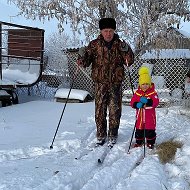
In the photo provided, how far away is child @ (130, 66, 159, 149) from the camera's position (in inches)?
231

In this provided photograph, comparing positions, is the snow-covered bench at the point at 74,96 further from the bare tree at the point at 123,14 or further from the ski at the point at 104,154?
the ski at the point at 104,154

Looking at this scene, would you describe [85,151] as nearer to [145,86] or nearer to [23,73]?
[145,86]

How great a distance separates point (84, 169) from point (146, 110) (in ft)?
5.63

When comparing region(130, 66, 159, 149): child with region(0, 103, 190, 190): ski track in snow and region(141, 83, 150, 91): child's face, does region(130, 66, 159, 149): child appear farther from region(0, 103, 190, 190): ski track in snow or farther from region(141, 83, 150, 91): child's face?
region(0, 103, 190, 190): ski track in snow

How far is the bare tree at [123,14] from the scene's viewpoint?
41.2 feet

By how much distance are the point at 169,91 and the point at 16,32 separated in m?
5.70

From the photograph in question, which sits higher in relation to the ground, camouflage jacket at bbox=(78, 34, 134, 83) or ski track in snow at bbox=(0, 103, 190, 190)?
camouflage jacket at bbox=(78, 34, 134, 83)

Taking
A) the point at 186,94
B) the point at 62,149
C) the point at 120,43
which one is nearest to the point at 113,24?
the point at 120,43

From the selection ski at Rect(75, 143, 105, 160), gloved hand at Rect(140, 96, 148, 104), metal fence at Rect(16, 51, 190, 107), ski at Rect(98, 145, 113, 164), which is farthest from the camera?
metal fence at Rect(16, 51, 190, 107)

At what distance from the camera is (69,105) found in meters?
10.9

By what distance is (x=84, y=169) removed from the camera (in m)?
4.60

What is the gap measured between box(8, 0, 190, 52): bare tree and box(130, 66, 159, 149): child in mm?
6775

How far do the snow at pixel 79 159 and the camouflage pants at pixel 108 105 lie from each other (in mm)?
236

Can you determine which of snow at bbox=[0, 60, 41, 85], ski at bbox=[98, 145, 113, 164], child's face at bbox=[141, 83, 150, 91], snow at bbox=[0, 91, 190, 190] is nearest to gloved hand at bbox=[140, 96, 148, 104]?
child's face at bbox=[141, 83, 150, 91]
